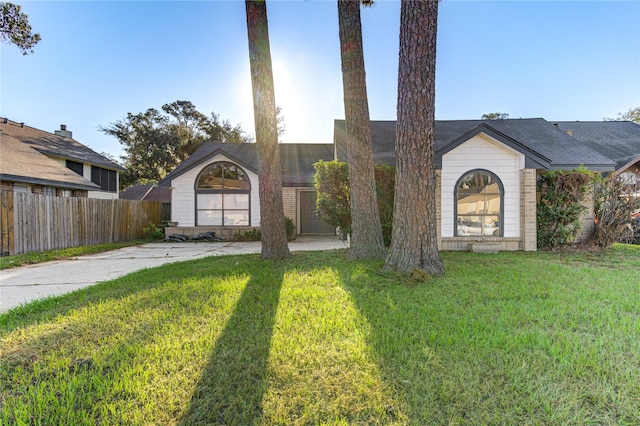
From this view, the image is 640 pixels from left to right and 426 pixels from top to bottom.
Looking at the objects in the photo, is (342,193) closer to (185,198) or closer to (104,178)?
(185,198)

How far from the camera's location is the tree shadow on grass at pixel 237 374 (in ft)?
5.86

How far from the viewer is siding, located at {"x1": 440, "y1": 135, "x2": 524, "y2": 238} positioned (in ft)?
27.5

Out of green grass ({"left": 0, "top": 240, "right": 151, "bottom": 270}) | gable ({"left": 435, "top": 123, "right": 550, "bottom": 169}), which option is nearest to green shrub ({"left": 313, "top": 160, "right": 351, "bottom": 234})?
gable ({"left": 435, "top": 123, "right": 550, "bottom": 169})

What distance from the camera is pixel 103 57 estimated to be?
45.4ft

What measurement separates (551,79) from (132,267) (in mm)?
17695

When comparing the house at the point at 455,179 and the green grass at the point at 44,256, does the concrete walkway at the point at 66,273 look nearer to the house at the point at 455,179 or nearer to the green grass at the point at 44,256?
the green grass at the point at 44,256

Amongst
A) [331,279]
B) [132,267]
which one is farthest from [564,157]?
[132,267]

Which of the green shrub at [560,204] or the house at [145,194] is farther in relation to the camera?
the house at [145,194]

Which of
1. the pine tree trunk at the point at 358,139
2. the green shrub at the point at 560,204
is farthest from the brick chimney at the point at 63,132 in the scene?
the green shrub at the point at 560,204

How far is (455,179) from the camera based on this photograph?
27.8ft

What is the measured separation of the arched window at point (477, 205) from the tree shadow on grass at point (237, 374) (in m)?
7.03

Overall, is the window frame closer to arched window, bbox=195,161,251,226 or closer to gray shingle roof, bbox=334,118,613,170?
arched window, bbox=195,161,251,226

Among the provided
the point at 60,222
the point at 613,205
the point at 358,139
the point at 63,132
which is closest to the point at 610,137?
the point at 613,205

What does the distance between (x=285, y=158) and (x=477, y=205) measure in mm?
10436
